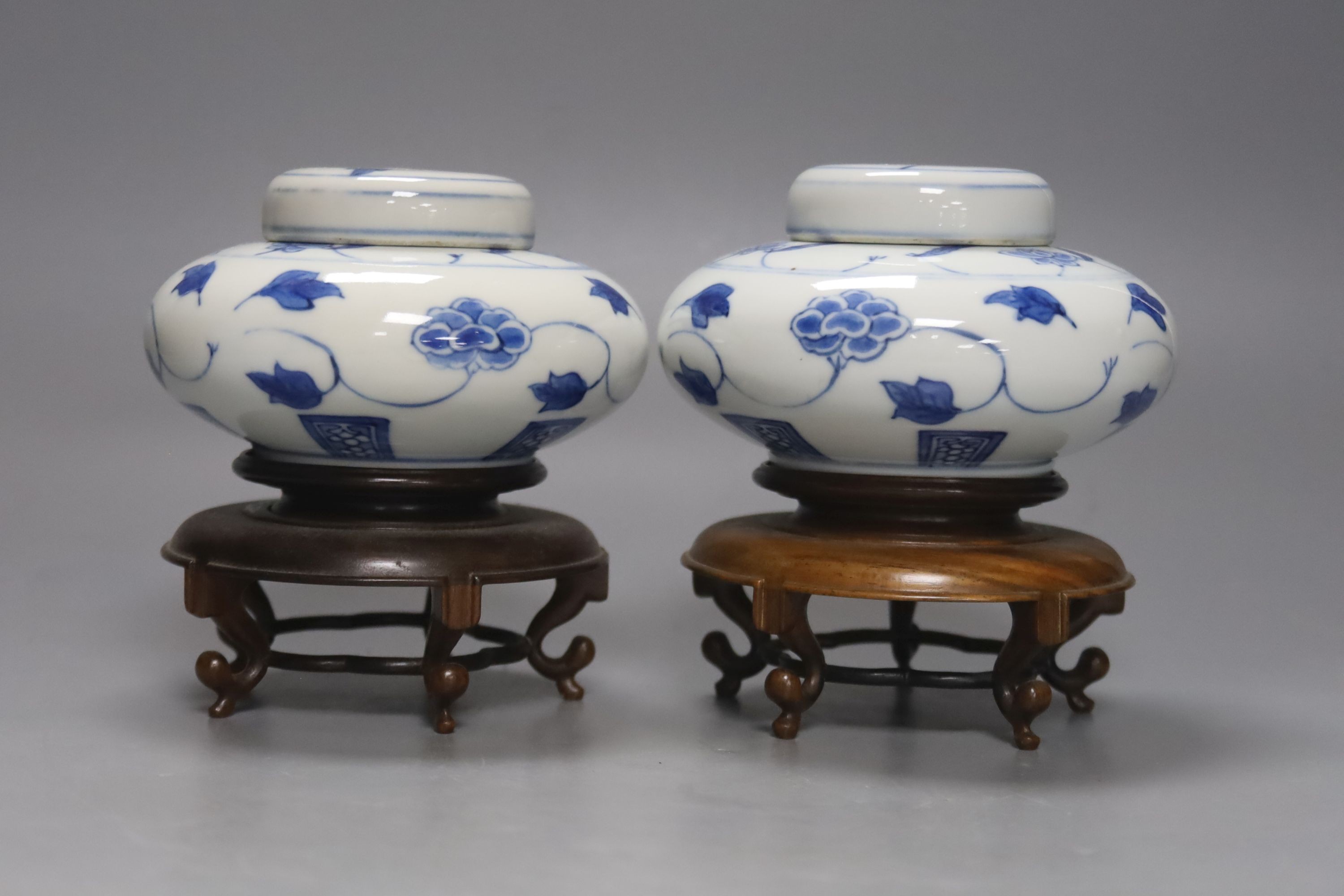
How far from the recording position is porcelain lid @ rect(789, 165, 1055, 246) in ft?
8.61

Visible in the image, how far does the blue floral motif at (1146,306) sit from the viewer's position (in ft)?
8.57

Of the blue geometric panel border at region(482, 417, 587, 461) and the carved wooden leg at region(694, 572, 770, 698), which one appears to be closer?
the blue geometric panel border at region(482, 417, 587, 461)

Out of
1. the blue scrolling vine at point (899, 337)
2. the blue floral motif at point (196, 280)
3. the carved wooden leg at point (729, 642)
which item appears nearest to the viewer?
the blue scrolling vine at point (899, 337)

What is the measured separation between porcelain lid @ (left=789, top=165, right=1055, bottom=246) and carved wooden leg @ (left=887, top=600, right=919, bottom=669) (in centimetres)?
59

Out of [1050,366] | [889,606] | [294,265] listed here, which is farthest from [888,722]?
[294,265]

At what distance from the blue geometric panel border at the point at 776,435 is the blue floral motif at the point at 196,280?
0.69m

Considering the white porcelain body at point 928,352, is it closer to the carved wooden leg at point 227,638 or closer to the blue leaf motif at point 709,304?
the blue leaf motif at point 709,304

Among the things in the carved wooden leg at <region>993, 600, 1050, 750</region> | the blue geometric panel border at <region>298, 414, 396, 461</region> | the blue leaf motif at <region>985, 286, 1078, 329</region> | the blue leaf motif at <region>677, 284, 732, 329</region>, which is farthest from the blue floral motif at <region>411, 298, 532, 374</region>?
the carved wooden leg at <region>993, 600, 1050, 750</region>

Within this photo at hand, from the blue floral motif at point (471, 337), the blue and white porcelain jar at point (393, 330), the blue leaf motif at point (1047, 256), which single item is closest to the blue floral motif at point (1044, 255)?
the blue leaf motif at point (1047, 256)

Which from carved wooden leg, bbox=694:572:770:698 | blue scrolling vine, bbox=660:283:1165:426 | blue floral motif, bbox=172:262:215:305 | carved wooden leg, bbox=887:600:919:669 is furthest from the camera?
carved wooden leg, bbox=887:600:919:669

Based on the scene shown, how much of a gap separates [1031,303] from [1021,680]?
48 cm

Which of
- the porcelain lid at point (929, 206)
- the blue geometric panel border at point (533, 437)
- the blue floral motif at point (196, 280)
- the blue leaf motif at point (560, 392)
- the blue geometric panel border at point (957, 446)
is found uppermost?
the porcelain lid at point (929, 206)

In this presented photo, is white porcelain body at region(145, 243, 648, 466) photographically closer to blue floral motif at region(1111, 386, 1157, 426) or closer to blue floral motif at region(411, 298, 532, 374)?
blue floral motif at region(411, 298, 532, 374)

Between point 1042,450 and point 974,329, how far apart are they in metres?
0.22
